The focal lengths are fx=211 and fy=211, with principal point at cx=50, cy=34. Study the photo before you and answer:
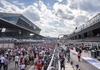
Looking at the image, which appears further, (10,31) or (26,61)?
(10,31)

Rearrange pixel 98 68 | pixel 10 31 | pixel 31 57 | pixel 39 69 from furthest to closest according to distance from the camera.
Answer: pixel 10 31, pixel 31 57, pixel 39 69, pixel 98 68

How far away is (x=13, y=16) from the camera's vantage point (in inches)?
3319

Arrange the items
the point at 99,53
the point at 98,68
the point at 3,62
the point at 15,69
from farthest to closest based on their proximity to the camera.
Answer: the point at 99,53 < the point at 15,69 < the point at 3,62 < the point at 98,68

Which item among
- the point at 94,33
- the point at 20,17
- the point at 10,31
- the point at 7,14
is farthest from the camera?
the point at 10,31

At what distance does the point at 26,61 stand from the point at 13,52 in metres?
6.52

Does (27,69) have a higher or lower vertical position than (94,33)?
lower

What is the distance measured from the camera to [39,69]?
635 inches

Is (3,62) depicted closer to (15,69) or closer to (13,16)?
(15,69)

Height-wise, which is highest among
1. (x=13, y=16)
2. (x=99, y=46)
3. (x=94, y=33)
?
(x=13, y=16)

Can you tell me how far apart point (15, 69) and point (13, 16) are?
6583 cm

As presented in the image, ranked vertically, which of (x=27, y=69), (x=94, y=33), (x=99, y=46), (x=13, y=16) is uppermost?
(x=13, y=16)

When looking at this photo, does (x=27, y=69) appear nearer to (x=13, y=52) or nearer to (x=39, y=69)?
(x=39, y=69)

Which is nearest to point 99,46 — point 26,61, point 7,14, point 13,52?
point 13,52

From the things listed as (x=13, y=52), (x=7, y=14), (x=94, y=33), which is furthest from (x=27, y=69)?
(x=7, y=14)
